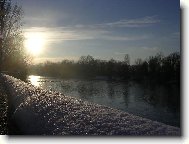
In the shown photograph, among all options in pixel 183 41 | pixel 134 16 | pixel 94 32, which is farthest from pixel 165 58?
pixel 94 32

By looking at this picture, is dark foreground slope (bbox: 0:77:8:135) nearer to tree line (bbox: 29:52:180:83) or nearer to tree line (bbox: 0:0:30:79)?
tree line (bbox: 0:0:30:79)

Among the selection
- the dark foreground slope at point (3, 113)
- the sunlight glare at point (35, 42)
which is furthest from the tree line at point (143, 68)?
the dark foreground slope at point (3, 113)

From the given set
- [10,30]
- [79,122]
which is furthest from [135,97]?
[79,122]

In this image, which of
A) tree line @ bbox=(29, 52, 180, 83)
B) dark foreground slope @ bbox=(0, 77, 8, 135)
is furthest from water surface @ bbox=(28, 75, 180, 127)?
dark foreground slope @ bbox=(0, 77, 8, 135)

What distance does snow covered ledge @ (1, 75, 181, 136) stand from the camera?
3.77m

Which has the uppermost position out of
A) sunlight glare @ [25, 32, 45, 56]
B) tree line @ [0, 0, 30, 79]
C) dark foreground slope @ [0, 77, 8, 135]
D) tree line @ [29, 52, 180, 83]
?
tree line @ [0, 0, 30, 79]

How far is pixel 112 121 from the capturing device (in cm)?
392

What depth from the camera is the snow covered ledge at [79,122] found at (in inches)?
148

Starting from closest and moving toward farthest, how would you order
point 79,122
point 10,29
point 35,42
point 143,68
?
point 79,122 → point 35,42 → point 143,68 → point 10,29

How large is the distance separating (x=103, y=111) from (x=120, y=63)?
646mm

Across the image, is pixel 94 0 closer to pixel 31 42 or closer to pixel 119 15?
pixel 119 15

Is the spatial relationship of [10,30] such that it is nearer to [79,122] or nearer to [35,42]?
[35,42]

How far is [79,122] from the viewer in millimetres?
3992

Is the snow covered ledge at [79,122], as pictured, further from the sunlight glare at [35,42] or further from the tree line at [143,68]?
the sunlight glare at [35,42]
